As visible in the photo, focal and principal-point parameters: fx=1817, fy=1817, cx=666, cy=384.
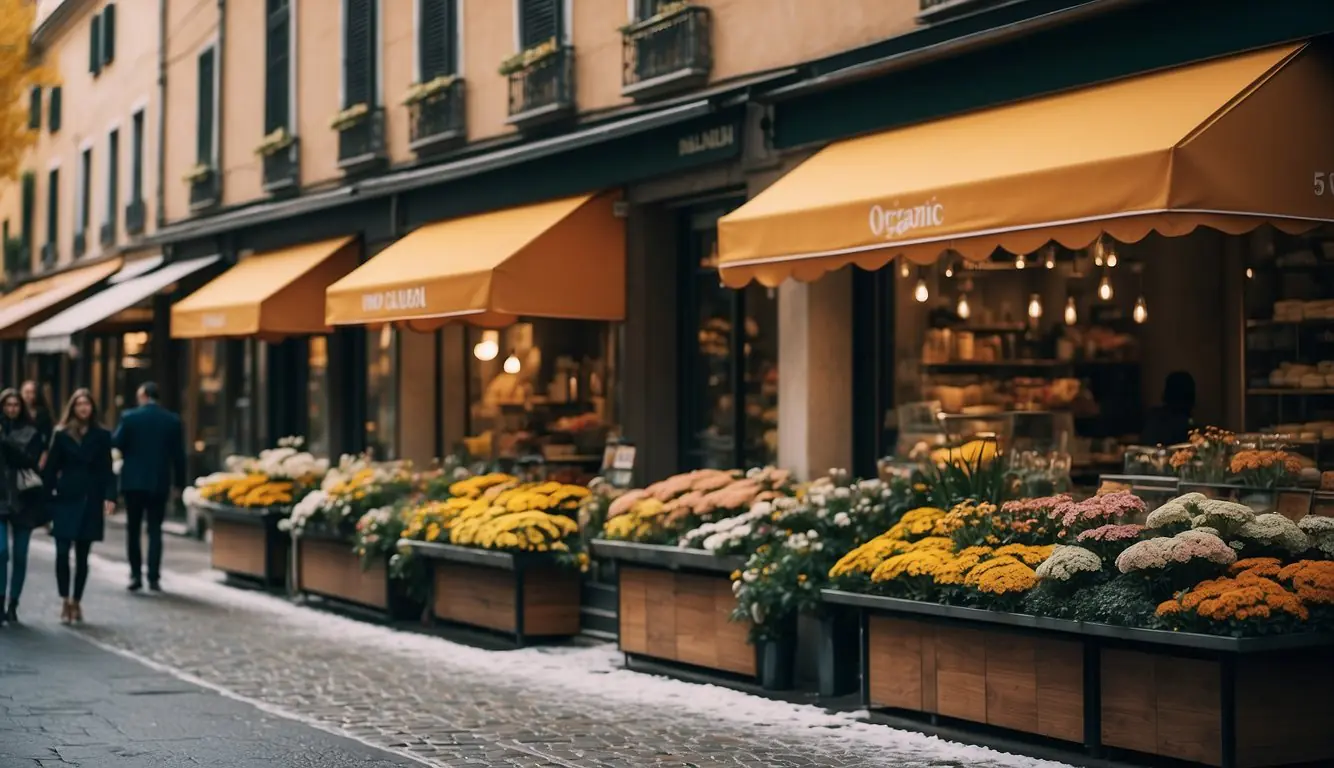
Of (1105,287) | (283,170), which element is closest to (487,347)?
(283,170)

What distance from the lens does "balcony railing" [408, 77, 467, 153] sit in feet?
59.8

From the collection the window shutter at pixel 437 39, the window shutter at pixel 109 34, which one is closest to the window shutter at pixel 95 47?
the window shutter at pixel 109 34

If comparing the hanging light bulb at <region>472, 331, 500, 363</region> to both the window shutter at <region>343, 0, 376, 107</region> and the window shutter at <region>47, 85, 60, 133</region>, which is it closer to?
the window shutter at <region>343, 0, 376, 107</region>

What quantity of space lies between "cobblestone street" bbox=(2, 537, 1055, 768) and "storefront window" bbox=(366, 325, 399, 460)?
4.27m

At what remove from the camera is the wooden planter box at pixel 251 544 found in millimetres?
18000

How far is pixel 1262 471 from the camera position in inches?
374

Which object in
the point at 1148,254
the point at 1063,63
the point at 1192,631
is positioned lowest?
the point at 1192,631

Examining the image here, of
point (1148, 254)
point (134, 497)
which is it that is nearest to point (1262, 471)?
point (1148, 254)

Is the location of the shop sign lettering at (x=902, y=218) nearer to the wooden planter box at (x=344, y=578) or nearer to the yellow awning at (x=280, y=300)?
the wooden planter box at (x=344, y=578)

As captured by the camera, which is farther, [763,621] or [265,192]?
[265,192]

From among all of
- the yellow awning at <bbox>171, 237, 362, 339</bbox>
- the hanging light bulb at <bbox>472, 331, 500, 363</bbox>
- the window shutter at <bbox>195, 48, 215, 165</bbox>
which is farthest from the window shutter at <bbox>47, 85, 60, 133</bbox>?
the hanging light bulb at <bbox>472, 331, 500, 363</bbox>

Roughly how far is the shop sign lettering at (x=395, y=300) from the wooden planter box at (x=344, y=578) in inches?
81.7

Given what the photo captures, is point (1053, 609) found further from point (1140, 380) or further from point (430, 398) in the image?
point (430, 398)

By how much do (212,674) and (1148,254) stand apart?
7638mm
